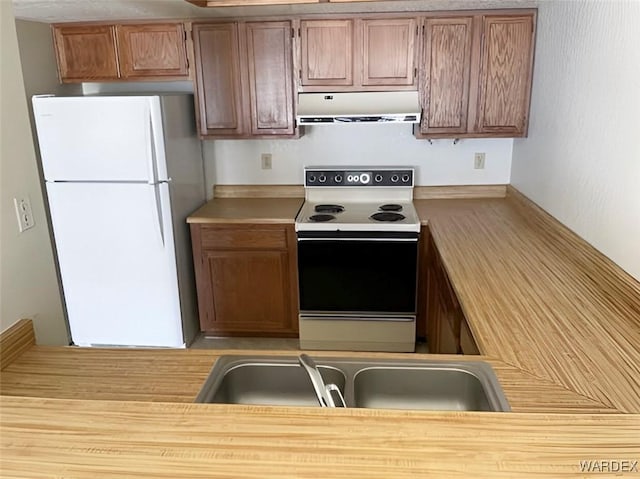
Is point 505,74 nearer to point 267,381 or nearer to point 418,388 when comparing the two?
point 418,388

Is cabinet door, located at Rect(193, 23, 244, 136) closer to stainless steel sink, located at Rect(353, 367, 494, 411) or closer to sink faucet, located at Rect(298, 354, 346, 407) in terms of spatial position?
stainless steel sink, located at Rect(353, 367, 494, 411)

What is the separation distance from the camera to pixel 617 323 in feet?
5.73

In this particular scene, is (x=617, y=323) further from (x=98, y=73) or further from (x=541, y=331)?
(x=98, y=73)

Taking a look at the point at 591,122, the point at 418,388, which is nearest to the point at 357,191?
the point at 591,122

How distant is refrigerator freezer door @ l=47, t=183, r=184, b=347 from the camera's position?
10.2 ft

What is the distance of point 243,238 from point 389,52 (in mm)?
1472

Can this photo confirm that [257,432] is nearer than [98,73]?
Yes

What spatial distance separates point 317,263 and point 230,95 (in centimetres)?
122

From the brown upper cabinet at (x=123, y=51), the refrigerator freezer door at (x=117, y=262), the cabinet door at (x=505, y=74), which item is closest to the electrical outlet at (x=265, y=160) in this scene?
the brown upper cabinet at (x=123, y=51)

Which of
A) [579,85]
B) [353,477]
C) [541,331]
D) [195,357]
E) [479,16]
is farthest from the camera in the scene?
[479,16]

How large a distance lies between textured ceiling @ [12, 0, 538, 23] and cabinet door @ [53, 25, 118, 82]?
0.10 meters

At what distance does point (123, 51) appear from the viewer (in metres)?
3.29

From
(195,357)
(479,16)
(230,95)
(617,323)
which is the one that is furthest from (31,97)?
(617,323)

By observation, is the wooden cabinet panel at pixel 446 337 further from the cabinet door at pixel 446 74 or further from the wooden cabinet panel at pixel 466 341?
the cabinet door at pixel 446 74
